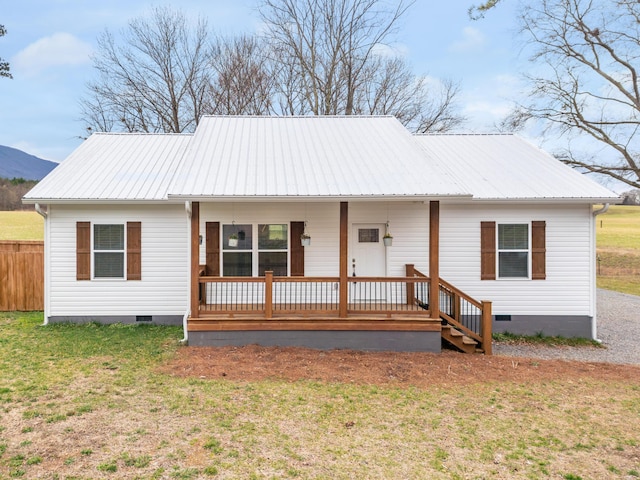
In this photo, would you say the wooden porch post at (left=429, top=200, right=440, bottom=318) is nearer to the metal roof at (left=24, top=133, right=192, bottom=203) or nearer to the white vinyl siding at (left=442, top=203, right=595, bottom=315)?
the white vinyl siding at (left=442, top=203, right=595, bottom=315)

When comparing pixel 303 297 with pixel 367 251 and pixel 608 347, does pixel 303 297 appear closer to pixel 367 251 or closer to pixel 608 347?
pixel 367 251

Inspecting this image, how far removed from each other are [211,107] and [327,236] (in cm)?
1514

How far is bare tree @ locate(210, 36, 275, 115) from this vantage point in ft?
72.1

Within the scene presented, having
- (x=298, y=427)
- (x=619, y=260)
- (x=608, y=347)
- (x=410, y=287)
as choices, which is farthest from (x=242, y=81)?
(x=619, y=260)

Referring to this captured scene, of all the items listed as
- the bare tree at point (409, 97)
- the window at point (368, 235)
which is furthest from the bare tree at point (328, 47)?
the window at point (368, 235)

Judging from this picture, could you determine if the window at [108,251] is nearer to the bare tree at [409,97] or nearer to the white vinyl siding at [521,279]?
the white vinyl siding at [521,279]

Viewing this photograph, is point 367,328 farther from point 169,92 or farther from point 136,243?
point 169,92

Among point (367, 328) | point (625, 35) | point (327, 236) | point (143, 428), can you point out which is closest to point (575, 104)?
point (625, 35)

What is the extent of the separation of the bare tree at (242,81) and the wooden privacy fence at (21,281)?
13144mm

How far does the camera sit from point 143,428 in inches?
189

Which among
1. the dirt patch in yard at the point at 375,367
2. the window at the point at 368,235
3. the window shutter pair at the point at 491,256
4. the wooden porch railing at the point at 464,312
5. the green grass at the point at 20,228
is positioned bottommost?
the dirt patch in yard at the point at 375,367

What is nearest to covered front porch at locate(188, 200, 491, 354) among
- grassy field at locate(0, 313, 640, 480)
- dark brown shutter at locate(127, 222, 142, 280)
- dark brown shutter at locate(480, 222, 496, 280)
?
grassy field at locate(0, 313, 640, 480)

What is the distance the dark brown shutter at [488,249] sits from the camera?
32.8 feet

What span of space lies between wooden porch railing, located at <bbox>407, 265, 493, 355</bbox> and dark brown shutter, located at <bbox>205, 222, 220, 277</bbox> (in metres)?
4.86
